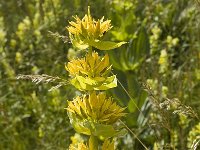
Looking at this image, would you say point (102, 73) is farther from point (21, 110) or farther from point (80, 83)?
point (21, 110)

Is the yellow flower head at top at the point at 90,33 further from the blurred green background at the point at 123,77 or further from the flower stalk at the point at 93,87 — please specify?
the blurred green background at the point at 123,77

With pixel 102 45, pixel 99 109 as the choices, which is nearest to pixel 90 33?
pixel 102 45

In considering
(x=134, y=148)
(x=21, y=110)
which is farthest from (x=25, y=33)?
(x=134, y=148)

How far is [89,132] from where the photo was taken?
3.89 ft

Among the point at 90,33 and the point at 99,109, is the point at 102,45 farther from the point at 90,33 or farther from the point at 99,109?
the point at 99,109

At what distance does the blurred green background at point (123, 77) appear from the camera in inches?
96.6

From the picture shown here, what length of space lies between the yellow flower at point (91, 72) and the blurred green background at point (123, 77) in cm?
94

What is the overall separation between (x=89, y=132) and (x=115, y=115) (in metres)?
0.09

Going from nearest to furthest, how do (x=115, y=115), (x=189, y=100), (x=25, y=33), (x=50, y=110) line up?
(x=115, y=115), (x=189, y=100), (x=50, y=110), (x=25, y=33)

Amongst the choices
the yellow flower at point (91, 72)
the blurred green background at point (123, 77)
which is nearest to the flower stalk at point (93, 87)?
the yellow flower at point (91, 72)

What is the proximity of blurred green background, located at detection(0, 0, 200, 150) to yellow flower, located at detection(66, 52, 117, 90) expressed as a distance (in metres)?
0.94

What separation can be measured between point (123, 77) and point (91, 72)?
1.76 meters

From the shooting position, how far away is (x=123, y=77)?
2930 mm

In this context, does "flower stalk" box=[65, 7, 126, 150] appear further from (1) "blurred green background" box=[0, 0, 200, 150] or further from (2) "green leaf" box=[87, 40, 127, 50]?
(1) "blurred green background" box=[0, 0, 200, 150]
